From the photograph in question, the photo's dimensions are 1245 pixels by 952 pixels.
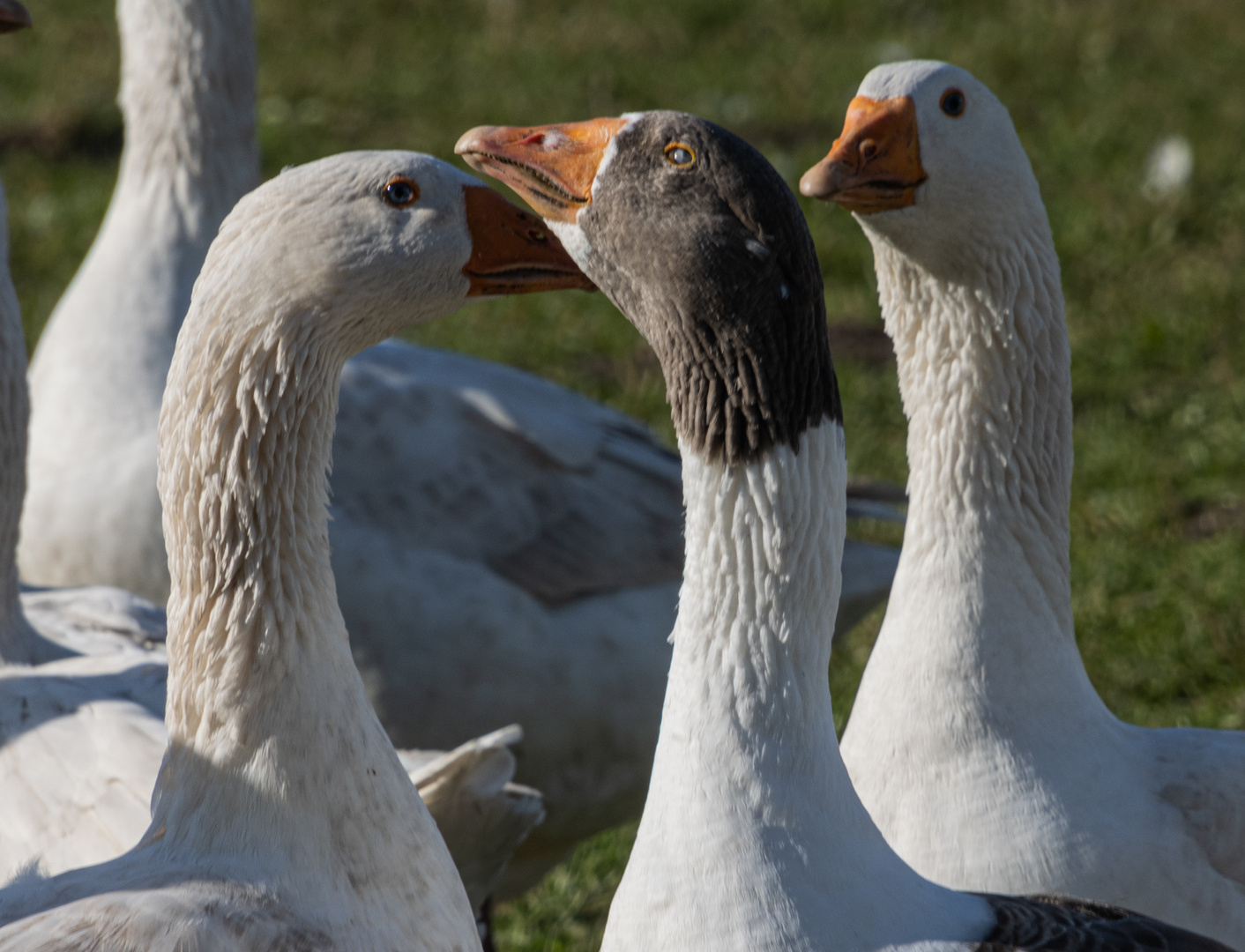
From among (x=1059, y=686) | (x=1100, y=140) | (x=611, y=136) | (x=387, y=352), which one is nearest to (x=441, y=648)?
(x=387, y=352)

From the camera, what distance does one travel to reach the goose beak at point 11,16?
11.9 ft

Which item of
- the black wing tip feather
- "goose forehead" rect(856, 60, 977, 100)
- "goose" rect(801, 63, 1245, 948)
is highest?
"goose forehead" rect(856, 60, 977, 100)

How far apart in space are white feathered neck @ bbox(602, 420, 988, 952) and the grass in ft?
7.50

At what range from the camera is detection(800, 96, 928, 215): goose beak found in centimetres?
308

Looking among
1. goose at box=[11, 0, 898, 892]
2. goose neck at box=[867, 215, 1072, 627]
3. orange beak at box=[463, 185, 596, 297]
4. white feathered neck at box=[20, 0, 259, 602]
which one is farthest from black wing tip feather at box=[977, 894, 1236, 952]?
white feathered neck at box=[20, 0, 259, 602]

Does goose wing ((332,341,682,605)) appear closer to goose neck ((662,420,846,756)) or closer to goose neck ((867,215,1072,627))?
goose neck ((867,215,1072,627))

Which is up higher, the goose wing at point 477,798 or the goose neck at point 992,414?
the goose neck at point 992,414

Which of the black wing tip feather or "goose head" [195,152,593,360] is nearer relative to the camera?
the black wing tip feather

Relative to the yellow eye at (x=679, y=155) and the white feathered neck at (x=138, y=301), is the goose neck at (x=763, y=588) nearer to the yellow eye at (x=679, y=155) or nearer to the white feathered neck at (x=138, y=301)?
the yellow eye at (x=679, y=155)

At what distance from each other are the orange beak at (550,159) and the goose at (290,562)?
0.17 m

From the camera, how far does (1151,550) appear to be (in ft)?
20.9

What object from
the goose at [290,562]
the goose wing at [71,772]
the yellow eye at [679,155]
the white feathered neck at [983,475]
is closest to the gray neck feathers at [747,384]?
the yellow eye at [679,155]

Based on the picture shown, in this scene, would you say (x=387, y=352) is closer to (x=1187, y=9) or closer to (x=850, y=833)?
(x=850, y=833)

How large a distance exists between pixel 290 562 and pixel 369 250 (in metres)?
0.60
